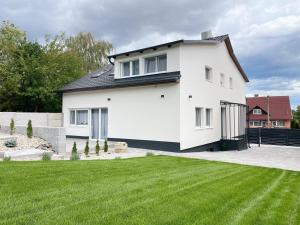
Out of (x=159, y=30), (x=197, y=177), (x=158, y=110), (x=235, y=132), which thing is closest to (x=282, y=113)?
(x=235, y=132)

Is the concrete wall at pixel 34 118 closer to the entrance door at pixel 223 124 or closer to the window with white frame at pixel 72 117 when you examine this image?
the window with white frame at pixel 72 117

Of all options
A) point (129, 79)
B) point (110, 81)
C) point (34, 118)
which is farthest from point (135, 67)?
point (34, 118)

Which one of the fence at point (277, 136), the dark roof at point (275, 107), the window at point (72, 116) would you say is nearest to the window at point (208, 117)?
the fence at point (277, 136)

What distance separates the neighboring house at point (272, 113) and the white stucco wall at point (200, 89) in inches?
1500

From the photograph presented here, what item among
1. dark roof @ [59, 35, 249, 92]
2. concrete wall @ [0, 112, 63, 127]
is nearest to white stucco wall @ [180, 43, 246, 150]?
dark roof @ [59, 35, 249, 92]

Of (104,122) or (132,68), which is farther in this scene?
(104,122)

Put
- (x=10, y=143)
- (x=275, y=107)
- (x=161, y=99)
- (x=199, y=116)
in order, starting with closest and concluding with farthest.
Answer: (x=10, y=143) → (x=161, y=99) → (x=199, y=116) → (x=275, y=107)

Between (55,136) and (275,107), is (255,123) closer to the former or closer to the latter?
(275,107)

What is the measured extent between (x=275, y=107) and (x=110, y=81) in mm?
48239

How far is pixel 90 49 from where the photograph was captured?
128ft

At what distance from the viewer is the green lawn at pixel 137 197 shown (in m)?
4.41

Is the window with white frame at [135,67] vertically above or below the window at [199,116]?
above

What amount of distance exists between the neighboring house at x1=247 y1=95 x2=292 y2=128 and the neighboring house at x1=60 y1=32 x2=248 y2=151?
37901 millimetres

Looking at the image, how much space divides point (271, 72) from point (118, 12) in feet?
83.5
